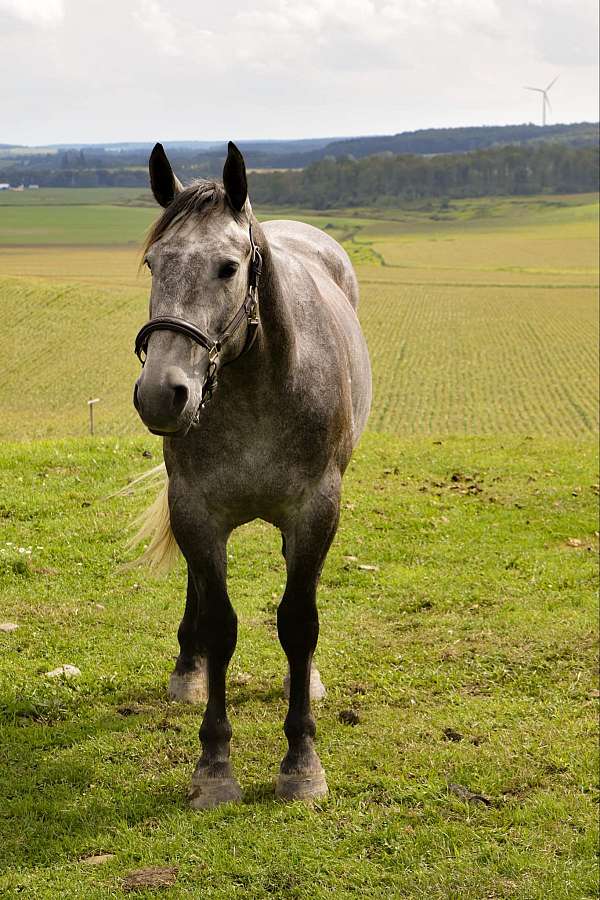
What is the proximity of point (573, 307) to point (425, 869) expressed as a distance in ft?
178

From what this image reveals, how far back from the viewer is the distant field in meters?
18.6

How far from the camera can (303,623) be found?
4.98 m

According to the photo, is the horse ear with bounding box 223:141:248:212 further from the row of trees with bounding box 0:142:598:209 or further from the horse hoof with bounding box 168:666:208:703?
the row of trees with bounding box 0:142:598:209

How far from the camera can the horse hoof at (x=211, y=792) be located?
4801 millimetres

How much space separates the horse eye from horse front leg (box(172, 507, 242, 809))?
54.6 inches

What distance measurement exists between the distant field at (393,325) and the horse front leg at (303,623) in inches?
80.7

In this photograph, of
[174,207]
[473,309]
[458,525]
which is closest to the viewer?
[174,207]

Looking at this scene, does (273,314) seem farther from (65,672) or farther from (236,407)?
(65,672)

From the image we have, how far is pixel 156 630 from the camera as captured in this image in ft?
23.0

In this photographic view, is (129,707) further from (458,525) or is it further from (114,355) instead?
(114,355)

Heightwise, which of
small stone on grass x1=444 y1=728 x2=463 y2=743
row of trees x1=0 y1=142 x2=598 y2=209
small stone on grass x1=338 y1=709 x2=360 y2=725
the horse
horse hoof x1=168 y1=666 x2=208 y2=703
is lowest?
small stone on grass x1=444 y1=728 x2=463 y2=743

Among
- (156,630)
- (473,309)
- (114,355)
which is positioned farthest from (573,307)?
(156,630)

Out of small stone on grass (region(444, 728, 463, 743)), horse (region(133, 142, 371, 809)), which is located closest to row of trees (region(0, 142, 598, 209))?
small stone on grass (region(444, 728, 463, 743))

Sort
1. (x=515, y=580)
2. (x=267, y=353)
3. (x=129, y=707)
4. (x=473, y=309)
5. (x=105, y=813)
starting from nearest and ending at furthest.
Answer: (x=267, y=353)
(x=105, y=813)
(x=129, y=707)
(x=515, y=580)
(x=473, y=309)
